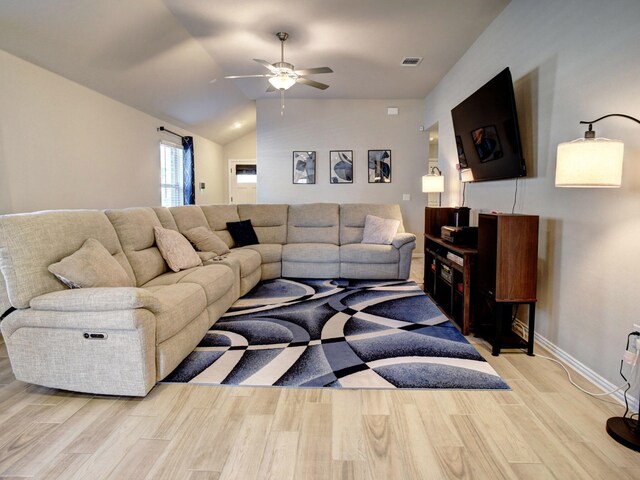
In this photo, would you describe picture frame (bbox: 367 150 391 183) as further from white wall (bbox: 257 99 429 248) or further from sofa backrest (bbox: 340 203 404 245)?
sofa backrest (bbox: 340 203 404 245)

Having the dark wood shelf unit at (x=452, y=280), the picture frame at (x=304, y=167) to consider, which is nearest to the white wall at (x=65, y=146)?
the picture frame at (x=304, y=167)

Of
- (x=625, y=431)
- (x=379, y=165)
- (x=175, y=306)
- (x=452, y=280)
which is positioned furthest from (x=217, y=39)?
(x=625, y=431)

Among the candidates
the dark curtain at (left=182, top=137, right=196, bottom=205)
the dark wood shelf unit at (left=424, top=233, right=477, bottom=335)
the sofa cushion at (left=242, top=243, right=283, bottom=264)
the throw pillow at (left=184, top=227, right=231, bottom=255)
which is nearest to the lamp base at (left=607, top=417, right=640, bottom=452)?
the dark wood shelf unit at (left=424, top=233, right=477, bottom=335)

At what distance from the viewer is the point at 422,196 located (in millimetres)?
6586

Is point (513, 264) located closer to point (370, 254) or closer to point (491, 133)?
point (491, 133)

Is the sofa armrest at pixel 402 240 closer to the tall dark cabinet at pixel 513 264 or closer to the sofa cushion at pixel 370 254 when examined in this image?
the sofa cushion at pixel 370 254

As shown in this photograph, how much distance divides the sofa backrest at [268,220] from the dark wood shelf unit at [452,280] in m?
2.03

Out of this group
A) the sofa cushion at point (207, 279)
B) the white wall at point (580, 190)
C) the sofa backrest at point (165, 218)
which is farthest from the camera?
the sofa backrest at point (165, 218)

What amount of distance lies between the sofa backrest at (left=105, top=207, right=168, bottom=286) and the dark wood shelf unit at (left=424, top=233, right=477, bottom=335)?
8.20ft

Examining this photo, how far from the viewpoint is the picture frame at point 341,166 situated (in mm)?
6555

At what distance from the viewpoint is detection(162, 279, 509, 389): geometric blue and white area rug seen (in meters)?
2.18

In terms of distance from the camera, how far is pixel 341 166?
21.6ft

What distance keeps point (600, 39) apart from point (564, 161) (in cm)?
80

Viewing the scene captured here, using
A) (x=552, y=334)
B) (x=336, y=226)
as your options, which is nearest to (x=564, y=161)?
(x=552, y=334)
